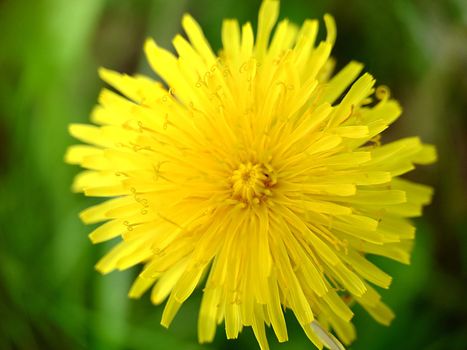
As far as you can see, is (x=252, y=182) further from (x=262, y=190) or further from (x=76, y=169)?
(x=76, y=169)

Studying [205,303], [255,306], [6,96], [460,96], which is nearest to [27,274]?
[6,96]

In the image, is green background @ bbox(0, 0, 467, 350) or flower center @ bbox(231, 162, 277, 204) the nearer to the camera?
flower center @ bbox(231, 162, 277, 204)

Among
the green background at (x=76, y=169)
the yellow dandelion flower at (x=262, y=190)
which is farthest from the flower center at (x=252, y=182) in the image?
the green background at (x=76, y=169)

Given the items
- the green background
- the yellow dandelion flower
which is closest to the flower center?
the yellow dandelion flower

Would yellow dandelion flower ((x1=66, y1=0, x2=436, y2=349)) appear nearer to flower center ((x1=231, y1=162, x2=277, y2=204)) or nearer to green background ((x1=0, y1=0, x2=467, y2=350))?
flower center ((x1=231, y1=162, x2=277, y2=204))

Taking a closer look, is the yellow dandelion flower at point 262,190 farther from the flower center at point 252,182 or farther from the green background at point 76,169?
the green background at point 76,169

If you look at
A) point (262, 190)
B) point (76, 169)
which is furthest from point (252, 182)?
point (76, 169)
